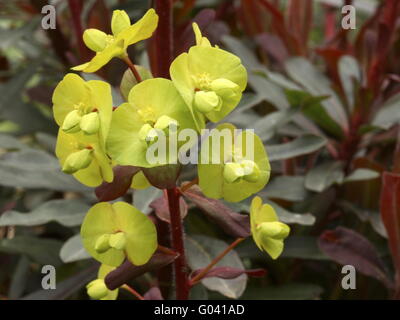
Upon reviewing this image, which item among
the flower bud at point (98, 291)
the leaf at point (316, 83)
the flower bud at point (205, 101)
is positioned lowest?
the flower bud at point (98, 291)

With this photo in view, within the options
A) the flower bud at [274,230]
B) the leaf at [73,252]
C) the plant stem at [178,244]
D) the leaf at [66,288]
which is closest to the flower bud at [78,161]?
the plant stem at [178,244]

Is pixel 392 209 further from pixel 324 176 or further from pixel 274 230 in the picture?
pixel 274 230

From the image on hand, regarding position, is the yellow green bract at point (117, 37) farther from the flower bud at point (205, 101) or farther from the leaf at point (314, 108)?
the leaf at point (314, 108)

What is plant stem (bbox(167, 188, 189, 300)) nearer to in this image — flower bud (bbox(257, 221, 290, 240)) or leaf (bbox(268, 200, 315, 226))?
flower bud (bbox(257, 221, 290, 240))

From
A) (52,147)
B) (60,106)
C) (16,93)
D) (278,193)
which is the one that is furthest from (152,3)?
(16,93)

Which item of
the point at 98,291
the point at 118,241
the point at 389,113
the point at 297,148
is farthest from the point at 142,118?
the point at 389,113

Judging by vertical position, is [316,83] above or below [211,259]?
above
